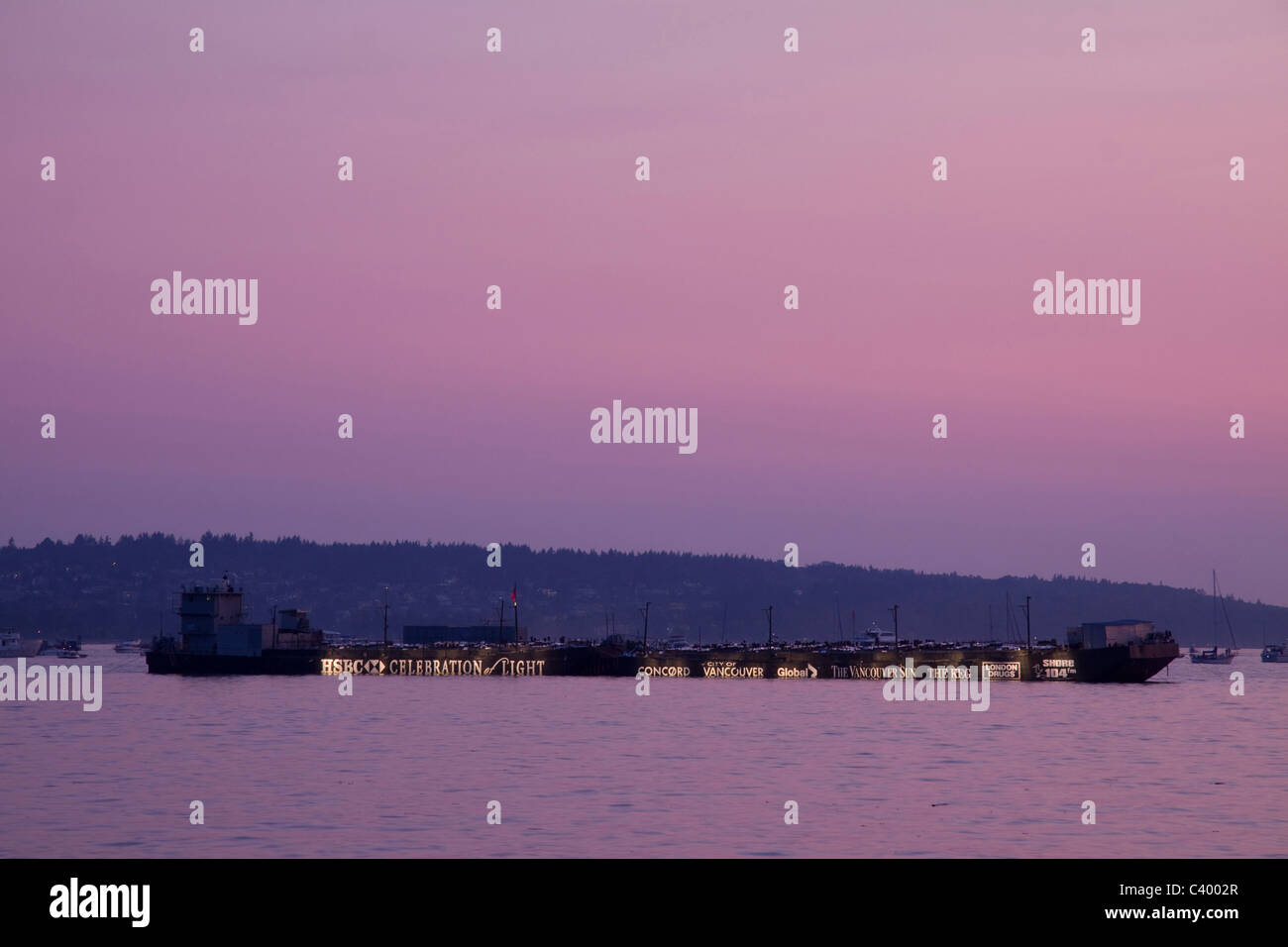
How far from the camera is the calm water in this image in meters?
50.4

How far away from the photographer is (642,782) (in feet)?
228

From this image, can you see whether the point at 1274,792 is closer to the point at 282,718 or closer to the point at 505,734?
the point at 505,734

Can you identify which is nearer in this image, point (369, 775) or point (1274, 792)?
point (1274, 792)

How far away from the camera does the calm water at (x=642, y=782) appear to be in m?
50.4

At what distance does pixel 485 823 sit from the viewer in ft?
177

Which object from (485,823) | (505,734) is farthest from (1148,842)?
(505,734)

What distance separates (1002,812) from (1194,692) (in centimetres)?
13653

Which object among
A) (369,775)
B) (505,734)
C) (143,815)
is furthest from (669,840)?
(505,734)

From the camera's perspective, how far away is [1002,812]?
2307 inches

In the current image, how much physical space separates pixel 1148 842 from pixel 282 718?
88724 mm
